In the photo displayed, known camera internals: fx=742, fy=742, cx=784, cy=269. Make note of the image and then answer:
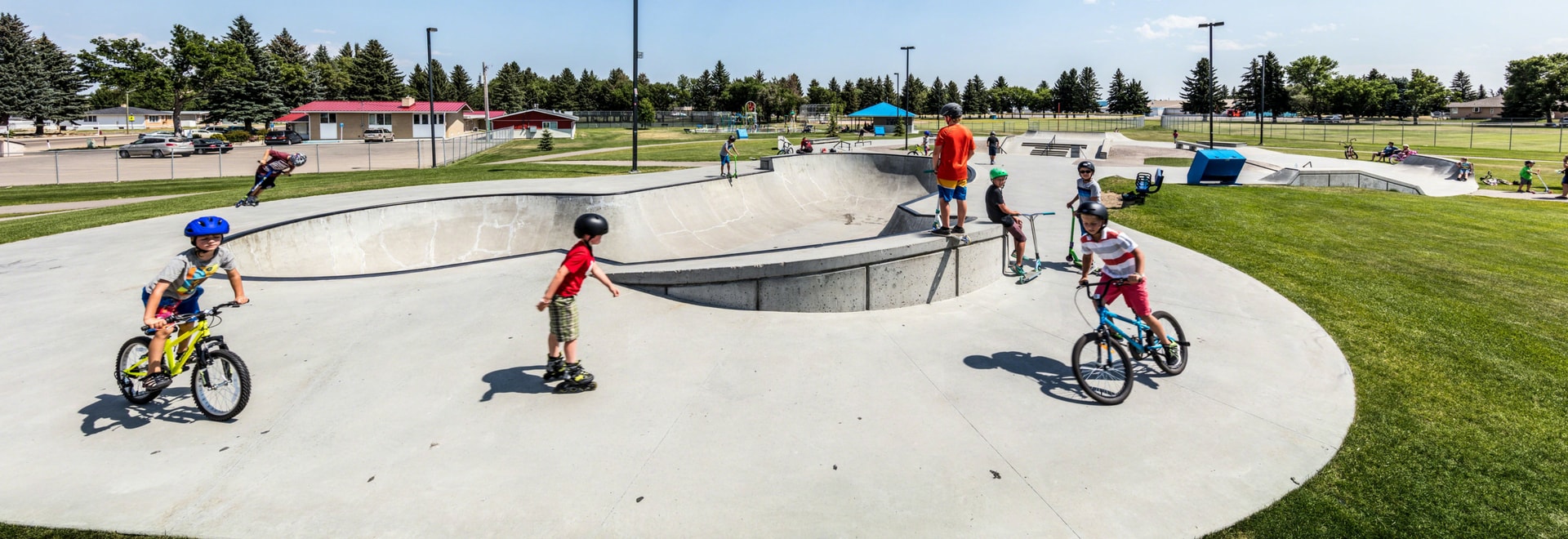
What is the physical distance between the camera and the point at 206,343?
5.31 metres

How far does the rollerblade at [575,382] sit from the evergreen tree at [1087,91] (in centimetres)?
15504

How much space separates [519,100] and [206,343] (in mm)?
114404

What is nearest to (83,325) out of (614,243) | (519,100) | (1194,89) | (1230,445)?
(614,243)

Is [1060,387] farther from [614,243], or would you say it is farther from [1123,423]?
[614,243]

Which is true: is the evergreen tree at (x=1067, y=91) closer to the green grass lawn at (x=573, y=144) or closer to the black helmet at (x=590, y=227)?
the green grass lawn at (x=573, y=144)

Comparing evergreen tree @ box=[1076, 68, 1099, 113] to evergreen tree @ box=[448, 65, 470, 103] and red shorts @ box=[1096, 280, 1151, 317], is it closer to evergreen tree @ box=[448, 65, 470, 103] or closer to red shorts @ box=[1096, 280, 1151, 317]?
evergreen tree @ box=[448, 65, 470, 103]

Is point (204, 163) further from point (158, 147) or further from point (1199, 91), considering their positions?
point (1199, 91)

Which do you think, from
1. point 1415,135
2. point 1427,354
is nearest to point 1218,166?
point 1427,354

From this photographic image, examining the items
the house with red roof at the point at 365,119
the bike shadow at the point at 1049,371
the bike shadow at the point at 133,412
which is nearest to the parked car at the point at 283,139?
the house with red roof at the point at 365,119

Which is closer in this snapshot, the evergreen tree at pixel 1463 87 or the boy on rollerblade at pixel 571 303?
the boy on rollerblade at pixel 571 303

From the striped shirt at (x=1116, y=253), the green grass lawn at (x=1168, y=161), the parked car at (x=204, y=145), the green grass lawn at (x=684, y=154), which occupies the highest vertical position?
the parked car at (x=204, y=145)

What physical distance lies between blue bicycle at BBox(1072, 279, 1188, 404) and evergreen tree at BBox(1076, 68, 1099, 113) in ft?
501

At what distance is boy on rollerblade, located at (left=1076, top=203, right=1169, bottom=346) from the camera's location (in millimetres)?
5777

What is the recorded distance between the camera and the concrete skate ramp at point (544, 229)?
1234cm
